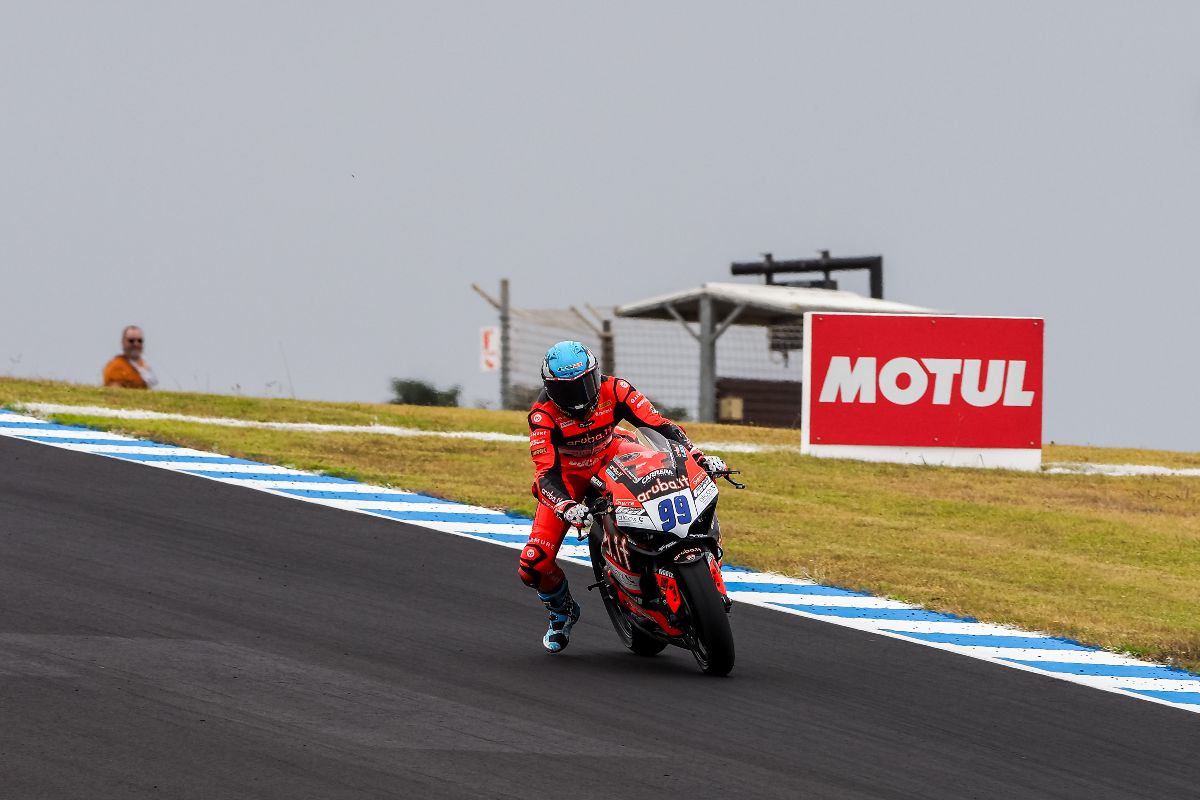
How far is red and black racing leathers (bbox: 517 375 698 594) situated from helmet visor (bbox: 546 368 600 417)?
6.6 inches

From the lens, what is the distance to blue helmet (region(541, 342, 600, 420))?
31.4 feet

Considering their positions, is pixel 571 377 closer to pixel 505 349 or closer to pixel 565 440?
pixel 565 440

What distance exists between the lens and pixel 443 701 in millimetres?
8125

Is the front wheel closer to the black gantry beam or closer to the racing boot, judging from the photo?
the racing boot

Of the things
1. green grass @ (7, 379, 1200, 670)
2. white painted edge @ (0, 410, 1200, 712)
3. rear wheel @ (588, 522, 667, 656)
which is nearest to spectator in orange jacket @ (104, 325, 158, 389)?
green grass @ (7, 379, 1200, 670)

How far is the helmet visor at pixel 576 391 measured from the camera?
9594 mm

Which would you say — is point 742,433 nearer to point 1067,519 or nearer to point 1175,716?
point 1067,519

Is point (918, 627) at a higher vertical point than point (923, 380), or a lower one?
lower

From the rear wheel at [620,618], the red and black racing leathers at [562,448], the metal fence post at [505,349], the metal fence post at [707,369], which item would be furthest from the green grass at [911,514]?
the metal fence post at [505,349]

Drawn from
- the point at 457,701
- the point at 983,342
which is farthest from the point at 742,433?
the point at 457,701

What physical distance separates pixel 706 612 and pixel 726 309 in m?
24.8

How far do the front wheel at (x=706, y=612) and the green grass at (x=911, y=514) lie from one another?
151 inches

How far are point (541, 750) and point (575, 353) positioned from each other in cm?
292

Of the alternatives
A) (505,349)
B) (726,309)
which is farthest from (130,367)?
(726,309)
